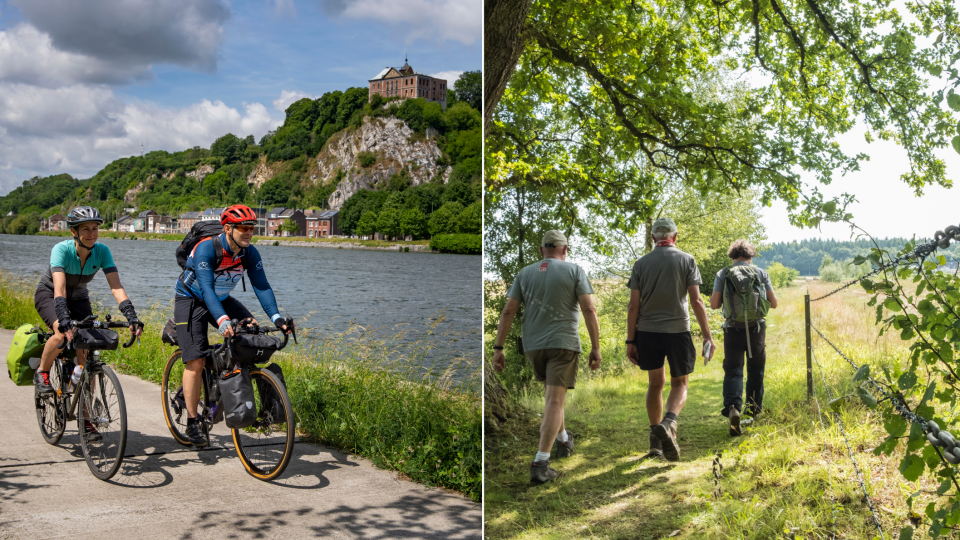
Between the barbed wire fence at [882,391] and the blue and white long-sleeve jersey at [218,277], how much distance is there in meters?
Answer: 2.99

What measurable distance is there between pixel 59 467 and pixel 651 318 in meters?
4.07

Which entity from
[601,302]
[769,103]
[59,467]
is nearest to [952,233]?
[769,103]

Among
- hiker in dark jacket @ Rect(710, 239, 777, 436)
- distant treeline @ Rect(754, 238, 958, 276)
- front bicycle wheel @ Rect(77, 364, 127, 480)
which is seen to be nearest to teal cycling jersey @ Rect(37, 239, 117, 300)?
front bicycle wheel @ Rect(77, 364, 127, 480)

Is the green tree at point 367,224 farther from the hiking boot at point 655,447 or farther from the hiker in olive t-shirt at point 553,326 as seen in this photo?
the hiking boot at point 655,447

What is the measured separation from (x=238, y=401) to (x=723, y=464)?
9.62 feet

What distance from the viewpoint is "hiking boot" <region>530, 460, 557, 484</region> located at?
2193 millimetres

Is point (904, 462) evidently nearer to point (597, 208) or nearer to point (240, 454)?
point (597, 208)

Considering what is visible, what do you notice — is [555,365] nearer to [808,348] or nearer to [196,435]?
[808,348]

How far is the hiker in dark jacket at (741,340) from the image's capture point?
1735mm

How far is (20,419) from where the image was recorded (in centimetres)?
520

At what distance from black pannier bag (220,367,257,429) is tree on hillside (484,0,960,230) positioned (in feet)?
7.68

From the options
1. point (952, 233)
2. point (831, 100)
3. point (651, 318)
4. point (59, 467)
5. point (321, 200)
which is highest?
point (321, 200)

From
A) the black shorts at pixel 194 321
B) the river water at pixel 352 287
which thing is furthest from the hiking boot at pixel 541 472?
the river water at pixel 352 287

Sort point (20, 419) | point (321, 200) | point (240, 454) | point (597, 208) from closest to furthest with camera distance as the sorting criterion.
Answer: point (597, 208) → point (240, 454) → point (20, 419) → point (321, 200)
